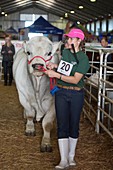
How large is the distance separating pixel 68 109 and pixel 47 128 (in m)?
1.19

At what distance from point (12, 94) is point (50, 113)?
519 cm

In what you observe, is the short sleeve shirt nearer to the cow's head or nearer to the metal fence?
the cow's head

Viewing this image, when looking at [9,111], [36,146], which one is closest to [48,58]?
[36,146]

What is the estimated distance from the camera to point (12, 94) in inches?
405

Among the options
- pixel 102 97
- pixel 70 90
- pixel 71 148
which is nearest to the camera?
pixel 70 90

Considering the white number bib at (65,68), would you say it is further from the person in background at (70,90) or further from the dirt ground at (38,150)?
the dirt ground at (38,150)

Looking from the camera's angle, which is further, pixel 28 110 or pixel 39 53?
pixel 28 110

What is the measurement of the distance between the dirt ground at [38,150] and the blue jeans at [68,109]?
494 mm

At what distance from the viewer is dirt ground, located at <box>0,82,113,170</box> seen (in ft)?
14.5

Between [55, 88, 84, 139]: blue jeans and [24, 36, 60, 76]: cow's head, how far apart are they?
0.78m

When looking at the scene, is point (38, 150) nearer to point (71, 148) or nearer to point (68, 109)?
point (71, 148)

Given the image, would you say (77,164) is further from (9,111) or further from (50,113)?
(9,111)

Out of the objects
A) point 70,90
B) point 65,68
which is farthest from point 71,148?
point 65,68

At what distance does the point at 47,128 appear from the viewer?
5152mm
